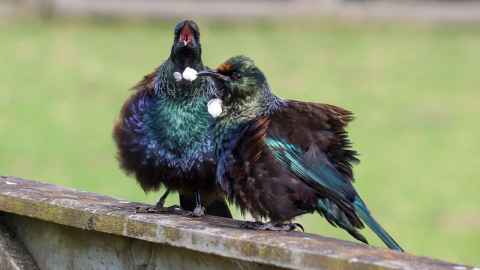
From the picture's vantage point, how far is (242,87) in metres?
4.34

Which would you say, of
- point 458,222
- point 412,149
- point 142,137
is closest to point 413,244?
point 458,222

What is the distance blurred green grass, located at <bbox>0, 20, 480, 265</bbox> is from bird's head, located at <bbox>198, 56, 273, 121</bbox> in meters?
4.79

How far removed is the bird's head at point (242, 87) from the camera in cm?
429

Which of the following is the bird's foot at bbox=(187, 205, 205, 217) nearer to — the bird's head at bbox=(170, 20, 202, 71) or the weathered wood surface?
the weathered wood surface

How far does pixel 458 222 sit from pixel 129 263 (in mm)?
7182

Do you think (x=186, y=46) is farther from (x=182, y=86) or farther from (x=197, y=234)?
(x=197, y=234)

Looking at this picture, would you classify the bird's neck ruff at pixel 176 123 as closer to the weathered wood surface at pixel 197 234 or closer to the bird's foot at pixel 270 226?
the weathered wood surface at pixel 197 234

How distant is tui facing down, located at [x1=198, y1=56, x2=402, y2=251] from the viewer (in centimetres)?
409

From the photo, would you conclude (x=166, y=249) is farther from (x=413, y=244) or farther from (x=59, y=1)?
(x=59, y=1)

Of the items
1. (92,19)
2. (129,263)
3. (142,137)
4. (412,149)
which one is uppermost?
(92,19)

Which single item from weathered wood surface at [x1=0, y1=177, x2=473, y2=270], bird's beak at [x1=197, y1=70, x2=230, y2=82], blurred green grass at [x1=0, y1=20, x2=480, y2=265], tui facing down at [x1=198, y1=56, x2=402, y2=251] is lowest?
weathered wood surface at [x1=0, y1=177, x2=473, y2=270]

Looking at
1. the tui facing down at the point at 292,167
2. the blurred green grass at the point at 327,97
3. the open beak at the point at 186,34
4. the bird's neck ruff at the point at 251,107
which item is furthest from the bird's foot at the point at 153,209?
the blurred green grass at the point at 327,97

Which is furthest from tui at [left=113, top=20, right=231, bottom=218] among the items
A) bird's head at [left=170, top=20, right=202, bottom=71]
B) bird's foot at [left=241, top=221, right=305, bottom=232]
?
bird's foot at [left=241, top=221, right=305, bottom=232]

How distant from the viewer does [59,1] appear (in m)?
22.4
